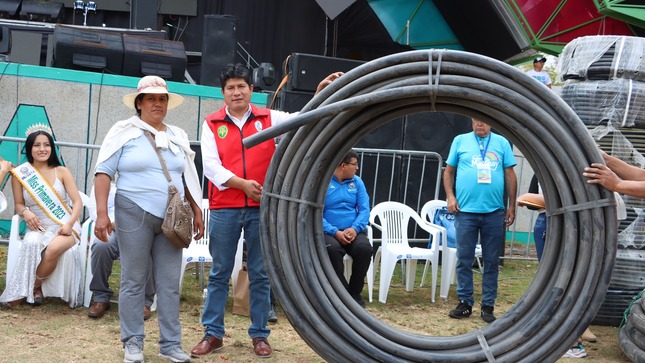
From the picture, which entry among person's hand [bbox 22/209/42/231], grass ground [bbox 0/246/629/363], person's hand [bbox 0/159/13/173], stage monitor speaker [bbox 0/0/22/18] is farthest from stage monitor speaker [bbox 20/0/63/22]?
person's hand [bbox 22/209/42/231]

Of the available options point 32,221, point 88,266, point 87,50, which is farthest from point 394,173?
point 32,221

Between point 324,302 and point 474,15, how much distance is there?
10793mm

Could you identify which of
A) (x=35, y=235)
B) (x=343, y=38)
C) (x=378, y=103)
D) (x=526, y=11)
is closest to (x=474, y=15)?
(x=526, y=11)

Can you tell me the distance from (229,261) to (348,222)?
1846 millimetres

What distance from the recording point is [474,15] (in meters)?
13.9

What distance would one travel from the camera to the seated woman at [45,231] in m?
6.09

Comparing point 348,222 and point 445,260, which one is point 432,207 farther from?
point 348,222

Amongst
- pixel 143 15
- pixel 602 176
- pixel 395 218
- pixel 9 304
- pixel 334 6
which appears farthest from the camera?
pixel 334 6

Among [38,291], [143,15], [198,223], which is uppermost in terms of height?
[143,15]

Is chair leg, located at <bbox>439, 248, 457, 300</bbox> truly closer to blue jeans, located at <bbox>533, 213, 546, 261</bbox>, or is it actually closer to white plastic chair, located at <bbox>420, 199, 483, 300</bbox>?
white plastic chair, located at <bbox>420, 199, 483, 300</bbox>

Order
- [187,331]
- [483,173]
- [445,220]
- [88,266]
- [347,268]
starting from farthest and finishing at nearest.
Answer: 1. [445,220]
2. [347,268]
3. [483,173]
4. [88,266]
5. [187,331]

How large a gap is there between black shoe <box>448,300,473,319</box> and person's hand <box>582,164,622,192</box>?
310cm

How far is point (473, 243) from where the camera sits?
6684 mm

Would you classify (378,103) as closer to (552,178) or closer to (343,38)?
(552,178)
